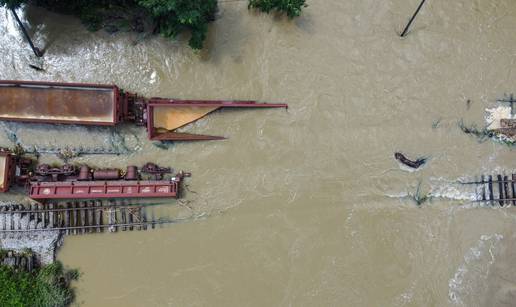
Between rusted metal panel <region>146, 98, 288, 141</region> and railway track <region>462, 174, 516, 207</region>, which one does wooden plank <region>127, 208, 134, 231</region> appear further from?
railway track <region>462, 174, 516, 207</region>

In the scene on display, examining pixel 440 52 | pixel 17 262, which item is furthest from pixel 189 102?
pixel 440 52

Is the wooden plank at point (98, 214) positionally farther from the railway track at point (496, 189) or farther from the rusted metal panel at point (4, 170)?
the railway track at point (496, 189)

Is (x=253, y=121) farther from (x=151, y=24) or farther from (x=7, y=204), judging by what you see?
(x=7, y=204)

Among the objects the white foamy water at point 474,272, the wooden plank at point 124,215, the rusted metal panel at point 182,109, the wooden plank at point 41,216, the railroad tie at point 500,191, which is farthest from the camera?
the railroad tie at point 500,191

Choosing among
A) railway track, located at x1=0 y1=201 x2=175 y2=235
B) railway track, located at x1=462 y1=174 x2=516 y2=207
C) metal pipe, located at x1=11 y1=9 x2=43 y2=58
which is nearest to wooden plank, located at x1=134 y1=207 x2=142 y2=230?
railway track, located at x1=0 y1=201 x2=175 y2=235

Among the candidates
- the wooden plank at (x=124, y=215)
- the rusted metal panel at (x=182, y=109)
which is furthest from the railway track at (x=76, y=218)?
the rusted metal panel at (x=182, y=109)

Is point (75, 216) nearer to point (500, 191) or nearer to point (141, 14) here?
point (141, 14)

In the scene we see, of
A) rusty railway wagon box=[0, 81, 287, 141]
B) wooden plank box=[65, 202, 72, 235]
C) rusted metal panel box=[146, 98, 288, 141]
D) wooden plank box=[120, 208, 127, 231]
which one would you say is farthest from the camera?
wooden plank box=[120, 208, 127, 231]
